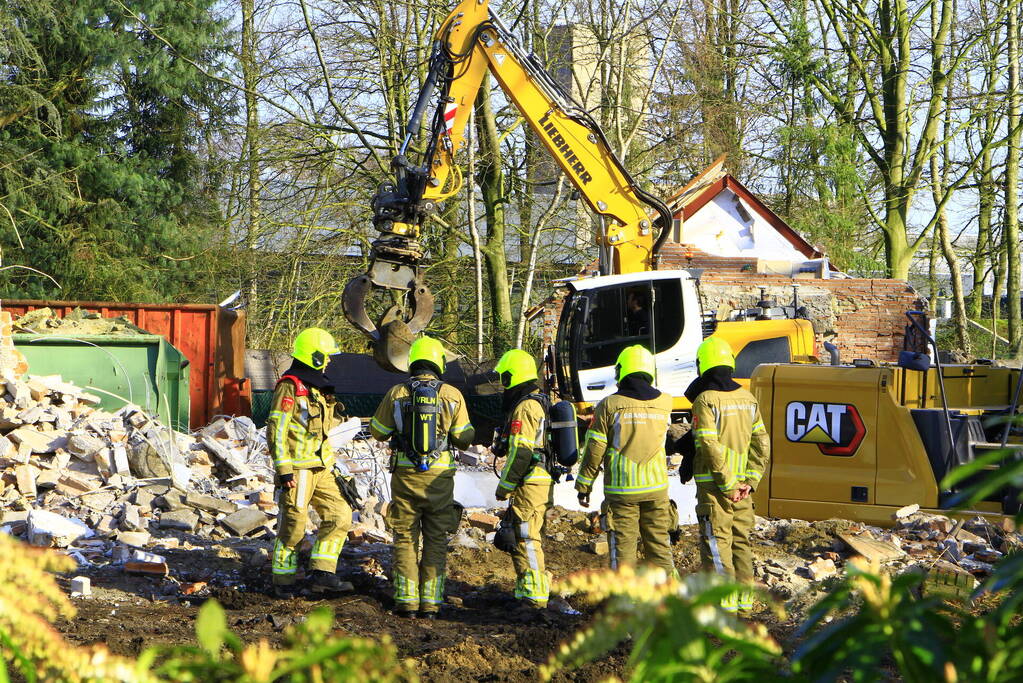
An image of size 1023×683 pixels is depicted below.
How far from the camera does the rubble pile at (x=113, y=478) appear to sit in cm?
881

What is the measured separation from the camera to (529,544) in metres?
7.09

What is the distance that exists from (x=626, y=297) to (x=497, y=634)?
21.2 feet

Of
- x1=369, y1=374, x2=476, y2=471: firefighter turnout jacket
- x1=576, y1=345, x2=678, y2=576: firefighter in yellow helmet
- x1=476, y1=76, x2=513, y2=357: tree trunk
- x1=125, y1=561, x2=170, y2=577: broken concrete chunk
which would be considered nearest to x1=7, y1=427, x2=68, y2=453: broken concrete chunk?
x1=125, y1=561, x2=170, y2=577: broken concrete chunk

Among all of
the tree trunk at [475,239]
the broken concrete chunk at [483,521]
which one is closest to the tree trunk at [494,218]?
the tree trunk at [475,239]

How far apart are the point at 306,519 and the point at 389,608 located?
855mm

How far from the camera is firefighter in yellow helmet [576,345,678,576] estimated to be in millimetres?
6961

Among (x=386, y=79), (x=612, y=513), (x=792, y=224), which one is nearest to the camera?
(x=612, y=513)

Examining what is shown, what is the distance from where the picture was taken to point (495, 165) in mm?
19766

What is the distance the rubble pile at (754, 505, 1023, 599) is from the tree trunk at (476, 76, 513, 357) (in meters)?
11.2

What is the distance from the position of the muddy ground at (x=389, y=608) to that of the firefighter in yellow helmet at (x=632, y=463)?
0.64 meters

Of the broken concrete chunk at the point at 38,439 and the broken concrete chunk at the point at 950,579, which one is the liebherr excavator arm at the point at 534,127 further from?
the broken concrete chunk at the point at 950,579

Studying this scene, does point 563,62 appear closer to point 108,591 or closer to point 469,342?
point 469,342

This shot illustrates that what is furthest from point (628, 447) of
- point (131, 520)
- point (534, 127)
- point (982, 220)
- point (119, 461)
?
point (982, 220)

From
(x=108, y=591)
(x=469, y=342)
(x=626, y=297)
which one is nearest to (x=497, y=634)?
(x=108, y=591)
